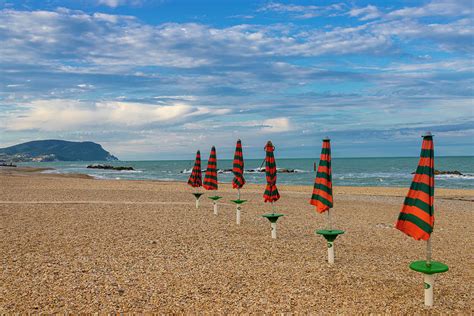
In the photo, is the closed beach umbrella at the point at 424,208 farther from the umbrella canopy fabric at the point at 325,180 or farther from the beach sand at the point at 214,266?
the umbrella canopy fabric at the point at 325,180

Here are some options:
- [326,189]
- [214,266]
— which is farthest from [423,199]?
[214,266]

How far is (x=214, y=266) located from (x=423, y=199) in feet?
14.0

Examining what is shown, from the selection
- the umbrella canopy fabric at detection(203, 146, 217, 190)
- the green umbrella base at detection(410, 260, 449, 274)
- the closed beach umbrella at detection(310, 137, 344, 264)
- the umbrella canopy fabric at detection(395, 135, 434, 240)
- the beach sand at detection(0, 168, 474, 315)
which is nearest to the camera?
the umbrella canopy fabric at detection(395, 135, 434, 240)

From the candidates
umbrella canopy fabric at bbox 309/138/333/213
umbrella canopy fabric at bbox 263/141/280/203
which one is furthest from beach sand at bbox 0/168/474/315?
umbrella canopy fabric at bbox 309/138/333/213

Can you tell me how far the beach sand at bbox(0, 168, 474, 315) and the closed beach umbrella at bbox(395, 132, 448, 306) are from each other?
1.99 ft

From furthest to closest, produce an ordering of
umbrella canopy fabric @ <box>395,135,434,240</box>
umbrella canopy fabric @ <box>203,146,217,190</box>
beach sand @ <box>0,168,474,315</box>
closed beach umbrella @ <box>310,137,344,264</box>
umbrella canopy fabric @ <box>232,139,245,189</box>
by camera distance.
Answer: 1. umbrella canopy fabric @ <box>203,146,217,190</box>
2. umbrella canopy fabric @ <box>232,139,245,189</box>
3. closed beach umbrella @ <box>310,137,344,264</box>
4. beach sand @ <box>0,168,474,315</box>
5. umbrella canopy fabric @ <box>395,135,434,240</box>

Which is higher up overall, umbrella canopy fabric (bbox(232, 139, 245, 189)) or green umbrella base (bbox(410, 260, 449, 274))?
umbrella canopy fabric (bbox(232, 139, 245, 189))

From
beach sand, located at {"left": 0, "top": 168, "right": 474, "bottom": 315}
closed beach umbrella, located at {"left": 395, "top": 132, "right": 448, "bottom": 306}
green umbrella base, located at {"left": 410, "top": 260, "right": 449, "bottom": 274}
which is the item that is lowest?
beach sand, located at {"left": 0, "top": 168, "right": 474, "bottom": 315}

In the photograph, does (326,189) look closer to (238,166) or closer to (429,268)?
(429,268)

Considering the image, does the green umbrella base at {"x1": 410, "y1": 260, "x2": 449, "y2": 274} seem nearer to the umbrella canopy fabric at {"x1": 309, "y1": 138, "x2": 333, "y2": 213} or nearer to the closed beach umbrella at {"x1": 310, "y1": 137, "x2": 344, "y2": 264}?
the closed beach umbrella at {"x1": 310, "y1": 137, "x2": 344, "y2": 264}

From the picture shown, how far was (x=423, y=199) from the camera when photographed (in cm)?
688

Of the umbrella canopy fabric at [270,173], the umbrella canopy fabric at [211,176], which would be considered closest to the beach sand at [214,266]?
the umbrella canopy fabric at [270,173]

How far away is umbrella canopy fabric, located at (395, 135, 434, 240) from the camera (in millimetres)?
6828

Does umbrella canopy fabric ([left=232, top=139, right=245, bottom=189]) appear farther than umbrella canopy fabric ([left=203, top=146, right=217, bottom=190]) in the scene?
No
